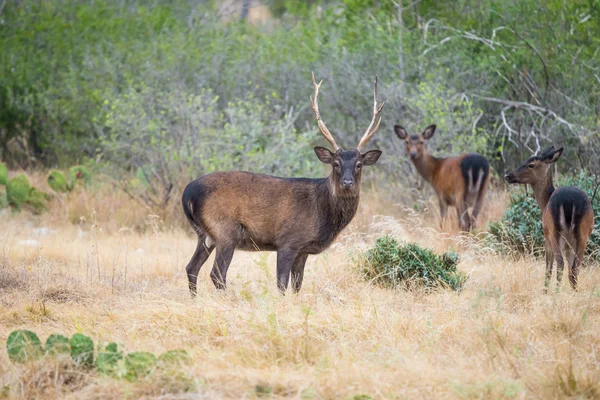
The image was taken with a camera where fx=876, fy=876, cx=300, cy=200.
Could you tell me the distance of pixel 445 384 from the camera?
5031mm

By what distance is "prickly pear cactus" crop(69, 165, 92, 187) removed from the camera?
44.9ft

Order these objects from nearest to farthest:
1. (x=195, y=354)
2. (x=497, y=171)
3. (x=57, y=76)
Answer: (x=195, y=354) → (x=497, y=171) → (x=57, y=76)

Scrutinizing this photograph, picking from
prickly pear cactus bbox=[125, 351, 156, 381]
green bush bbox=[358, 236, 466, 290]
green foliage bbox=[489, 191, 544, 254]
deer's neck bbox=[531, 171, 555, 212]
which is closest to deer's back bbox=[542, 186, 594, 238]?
deer's neck bbox=[531, 171, 555, 212]

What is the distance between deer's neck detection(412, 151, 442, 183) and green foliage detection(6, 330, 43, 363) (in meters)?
8.75

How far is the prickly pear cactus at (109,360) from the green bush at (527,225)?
517 cm

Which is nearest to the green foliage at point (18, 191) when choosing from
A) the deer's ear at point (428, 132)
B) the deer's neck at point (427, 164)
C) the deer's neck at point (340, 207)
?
the deer's neck at point (427, 164)

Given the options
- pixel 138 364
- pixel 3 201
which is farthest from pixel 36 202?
pixel 138 364

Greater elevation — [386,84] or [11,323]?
[386,84]

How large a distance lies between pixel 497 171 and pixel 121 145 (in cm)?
618

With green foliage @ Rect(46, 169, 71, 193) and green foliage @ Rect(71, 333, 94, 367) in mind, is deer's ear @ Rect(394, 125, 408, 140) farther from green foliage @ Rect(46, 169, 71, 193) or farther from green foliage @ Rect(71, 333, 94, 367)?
green foliage @ Rect(71, 333, 94, 367)

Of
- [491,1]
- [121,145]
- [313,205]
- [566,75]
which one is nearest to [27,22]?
[121,145]

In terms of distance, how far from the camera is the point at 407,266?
8.45 metres

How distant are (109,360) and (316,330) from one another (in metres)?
1.56

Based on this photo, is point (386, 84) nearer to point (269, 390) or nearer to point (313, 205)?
point (313, 205)
